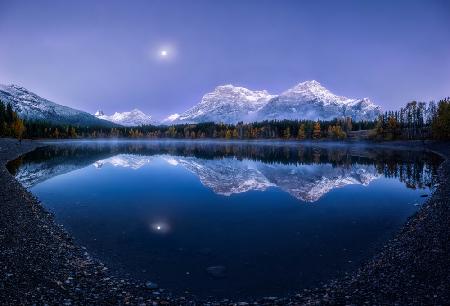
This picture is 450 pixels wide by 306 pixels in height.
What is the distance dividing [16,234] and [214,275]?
14.6 m

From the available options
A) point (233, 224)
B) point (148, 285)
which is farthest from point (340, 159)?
point (148, 285)

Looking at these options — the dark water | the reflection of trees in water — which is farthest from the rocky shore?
the reflection of trees in water

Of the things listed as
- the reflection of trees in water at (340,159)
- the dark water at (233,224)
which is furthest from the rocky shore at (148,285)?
the reflection of trees in water at (340,159)

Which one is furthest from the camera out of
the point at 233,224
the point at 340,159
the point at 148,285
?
the point at 340,159

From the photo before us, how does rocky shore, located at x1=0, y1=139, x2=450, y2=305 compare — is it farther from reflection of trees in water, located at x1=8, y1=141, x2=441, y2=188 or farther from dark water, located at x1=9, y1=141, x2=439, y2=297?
reflection of trees in water, located at x1=8, y1=141, x2=441, y2=188

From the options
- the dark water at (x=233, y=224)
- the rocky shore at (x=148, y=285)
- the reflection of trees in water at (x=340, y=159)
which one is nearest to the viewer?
the rocky shore at (x=148, y=285)

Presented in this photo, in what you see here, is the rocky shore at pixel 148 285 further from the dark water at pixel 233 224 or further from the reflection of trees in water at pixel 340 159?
the reflection of trees in water at pixel 340 159

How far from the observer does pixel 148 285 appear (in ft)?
58.0

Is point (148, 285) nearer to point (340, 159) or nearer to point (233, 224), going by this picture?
point (233, 224)

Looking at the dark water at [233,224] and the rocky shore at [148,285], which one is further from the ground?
the rocky shore at [148,285]

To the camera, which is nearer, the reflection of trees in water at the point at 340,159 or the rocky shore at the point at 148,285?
the rocky shore at the point at 148,285

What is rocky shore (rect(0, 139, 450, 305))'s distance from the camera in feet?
48.4

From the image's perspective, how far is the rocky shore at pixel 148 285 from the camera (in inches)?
581

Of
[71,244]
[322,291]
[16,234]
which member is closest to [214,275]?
[322,291]
